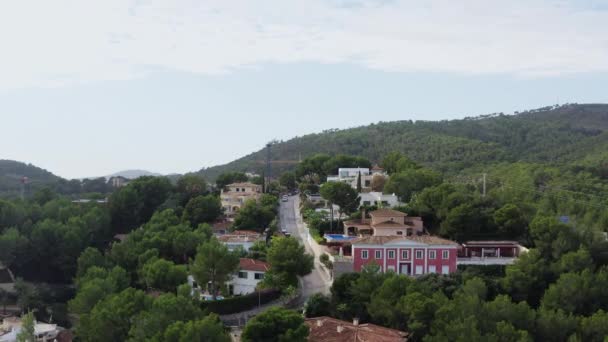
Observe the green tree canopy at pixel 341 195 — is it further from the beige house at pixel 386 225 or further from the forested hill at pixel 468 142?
the forested hill at pixel 468 142

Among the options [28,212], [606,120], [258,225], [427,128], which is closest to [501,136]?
[427,128]

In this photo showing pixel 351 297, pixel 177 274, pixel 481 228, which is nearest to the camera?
pixel 351 297

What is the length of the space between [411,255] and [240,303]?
8.52 meters

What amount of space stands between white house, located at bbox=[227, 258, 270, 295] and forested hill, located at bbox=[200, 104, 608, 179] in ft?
109

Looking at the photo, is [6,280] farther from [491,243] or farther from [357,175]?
[357,175]

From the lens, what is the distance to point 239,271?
30453mm

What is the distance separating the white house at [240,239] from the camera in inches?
1364

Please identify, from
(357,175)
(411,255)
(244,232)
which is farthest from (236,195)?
(411,255)

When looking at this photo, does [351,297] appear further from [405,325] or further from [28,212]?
[28,212]

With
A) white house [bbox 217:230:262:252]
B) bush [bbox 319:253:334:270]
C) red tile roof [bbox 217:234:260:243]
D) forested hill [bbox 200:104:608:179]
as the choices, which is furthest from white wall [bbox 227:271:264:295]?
forested hill [bbox 200:104:608:179]

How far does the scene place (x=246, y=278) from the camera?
1201 inches

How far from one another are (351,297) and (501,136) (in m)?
69.6

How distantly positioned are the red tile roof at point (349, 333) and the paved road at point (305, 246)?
591 cm

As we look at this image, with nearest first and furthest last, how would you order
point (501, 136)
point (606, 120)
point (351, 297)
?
point (351, 297) < point (501, 136) < point (606, 120)
